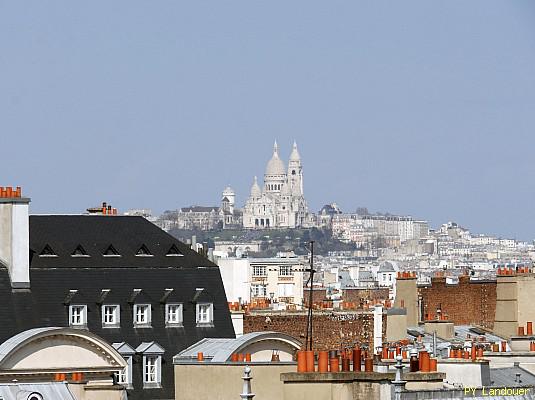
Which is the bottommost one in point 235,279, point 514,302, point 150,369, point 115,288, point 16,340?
point 150,369

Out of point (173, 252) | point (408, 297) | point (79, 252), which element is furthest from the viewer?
point (408, 297)

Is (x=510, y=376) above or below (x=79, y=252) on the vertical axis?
below

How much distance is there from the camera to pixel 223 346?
46.9 meters

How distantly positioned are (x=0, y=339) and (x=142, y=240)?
768 centimetres

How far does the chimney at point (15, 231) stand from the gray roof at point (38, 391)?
15562 millimetres

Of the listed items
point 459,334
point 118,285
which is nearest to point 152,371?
point 118,285

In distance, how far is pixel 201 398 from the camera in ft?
122

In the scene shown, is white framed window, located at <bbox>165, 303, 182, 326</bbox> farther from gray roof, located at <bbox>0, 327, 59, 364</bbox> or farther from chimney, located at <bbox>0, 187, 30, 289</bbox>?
gray roof, located at <bbox>0, 327, 59, 364</bbox>

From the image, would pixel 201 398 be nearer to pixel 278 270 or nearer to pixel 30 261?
pixel 30 261

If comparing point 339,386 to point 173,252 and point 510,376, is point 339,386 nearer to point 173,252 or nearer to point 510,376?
point 510,376

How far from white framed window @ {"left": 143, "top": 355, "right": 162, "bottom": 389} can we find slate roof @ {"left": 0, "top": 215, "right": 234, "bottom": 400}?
0.39 ft

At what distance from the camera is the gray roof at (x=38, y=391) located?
120 ft

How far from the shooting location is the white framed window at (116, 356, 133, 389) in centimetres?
5169

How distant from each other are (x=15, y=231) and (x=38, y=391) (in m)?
17.5
